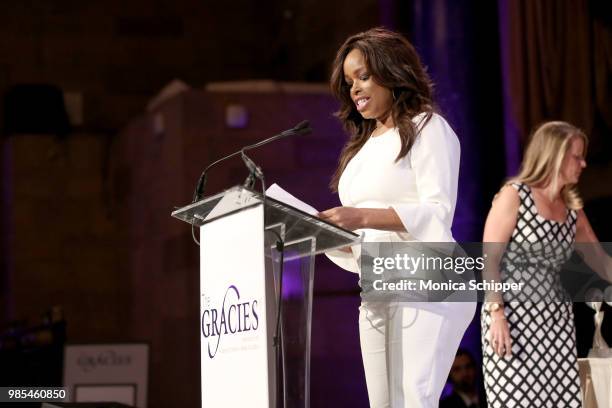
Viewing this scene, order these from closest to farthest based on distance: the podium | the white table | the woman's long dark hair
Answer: the podium → the woman's long dark hair → the white table

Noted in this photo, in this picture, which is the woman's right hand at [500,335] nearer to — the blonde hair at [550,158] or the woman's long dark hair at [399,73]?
the blonde hair at [550,158]

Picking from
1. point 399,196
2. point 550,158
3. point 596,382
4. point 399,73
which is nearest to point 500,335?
point 596,382

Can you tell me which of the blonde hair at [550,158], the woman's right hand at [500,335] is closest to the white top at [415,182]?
the woman's right hand at [500,335]

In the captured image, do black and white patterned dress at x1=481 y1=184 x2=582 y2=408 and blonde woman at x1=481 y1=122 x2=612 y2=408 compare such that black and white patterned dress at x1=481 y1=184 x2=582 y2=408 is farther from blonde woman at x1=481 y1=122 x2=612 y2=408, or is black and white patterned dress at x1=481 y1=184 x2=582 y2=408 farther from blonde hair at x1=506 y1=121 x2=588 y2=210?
blonde hair at x1=506 y1=121 x2=588 y2=210

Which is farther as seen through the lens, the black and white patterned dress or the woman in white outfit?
the black and white patterned dress

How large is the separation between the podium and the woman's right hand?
113cm

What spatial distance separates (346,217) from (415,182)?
26 cm

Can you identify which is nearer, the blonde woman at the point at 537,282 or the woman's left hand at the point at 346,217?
the woman's left hand at the point at 346,217

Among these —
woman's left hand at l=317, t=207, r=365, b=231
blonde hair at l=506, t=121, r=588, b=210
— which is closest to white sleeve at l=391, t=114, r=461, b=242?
woman's left hand at l=317, t=207, r=365, b=231

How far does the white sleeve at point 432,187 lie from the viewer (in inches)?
100

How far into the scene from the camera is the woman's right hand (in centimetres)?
347

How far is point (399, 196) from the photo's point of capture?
263 centimetres

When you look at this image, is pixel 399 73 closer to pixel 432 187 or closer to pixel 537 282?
pixel 432 187

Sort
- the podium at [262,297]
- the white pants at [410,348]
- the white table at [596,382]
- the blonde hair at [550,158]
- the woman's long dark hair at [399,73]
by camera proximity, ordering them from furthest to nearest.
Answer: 1. the blonde hair at [550,158]
2. the white table at [596,382]
3. the woman's long dark hair at [399,73]
4. the white pants at [410,348]
5. the podium at [262,297]
